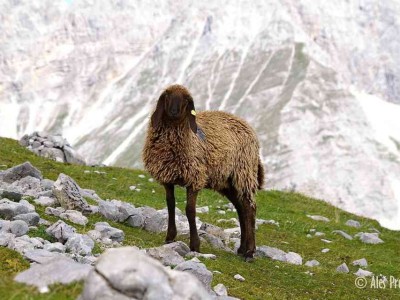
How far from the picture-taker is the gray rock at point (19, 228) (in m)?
14.2

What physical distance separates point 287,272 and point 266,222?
9.58 metres

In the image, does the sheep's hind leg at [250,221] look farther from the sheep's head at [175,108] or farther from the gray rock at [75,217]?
the gray rock at [75,217]

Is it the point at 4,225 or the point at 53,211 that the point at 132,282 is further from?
the point at 53,211

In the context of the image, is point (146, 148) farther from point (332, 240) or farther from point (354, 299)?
point (332, 240)

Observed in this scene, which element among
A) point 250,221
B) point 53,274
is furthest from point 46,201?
point 53,274

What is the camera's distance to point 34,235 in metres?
14.5

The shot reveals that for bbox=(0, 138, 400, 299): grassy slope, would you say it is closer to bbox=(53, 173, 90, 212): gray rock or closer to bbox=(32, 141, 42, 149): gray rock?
bbox=(53, 173, 90, 212): gray rock

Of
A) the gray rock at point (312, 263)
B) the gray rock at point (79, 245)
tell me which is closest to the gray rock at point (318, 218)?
the gray rock at point (312, 263)

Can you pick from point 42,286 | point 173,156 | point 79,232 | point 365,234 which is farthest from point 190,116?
point 365,234

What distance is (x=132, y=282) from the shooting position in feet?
24.9

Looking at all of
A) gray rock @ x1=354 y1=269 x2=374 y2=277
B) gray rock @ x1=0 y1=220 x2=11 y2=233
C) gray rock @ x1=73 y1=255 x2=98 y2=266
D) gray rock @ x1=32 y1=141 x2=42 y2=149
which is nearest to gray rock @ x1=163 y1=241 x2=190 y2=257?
gray rock @ x1=73 y1=255 x2=98 y2=266

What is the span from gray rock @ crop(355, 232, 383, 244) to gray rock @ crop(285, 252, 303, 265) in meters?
7.32

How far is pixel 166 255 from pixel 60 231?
2578 millimetres

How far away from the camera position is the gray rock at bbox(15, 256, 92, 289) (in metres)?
8.59
